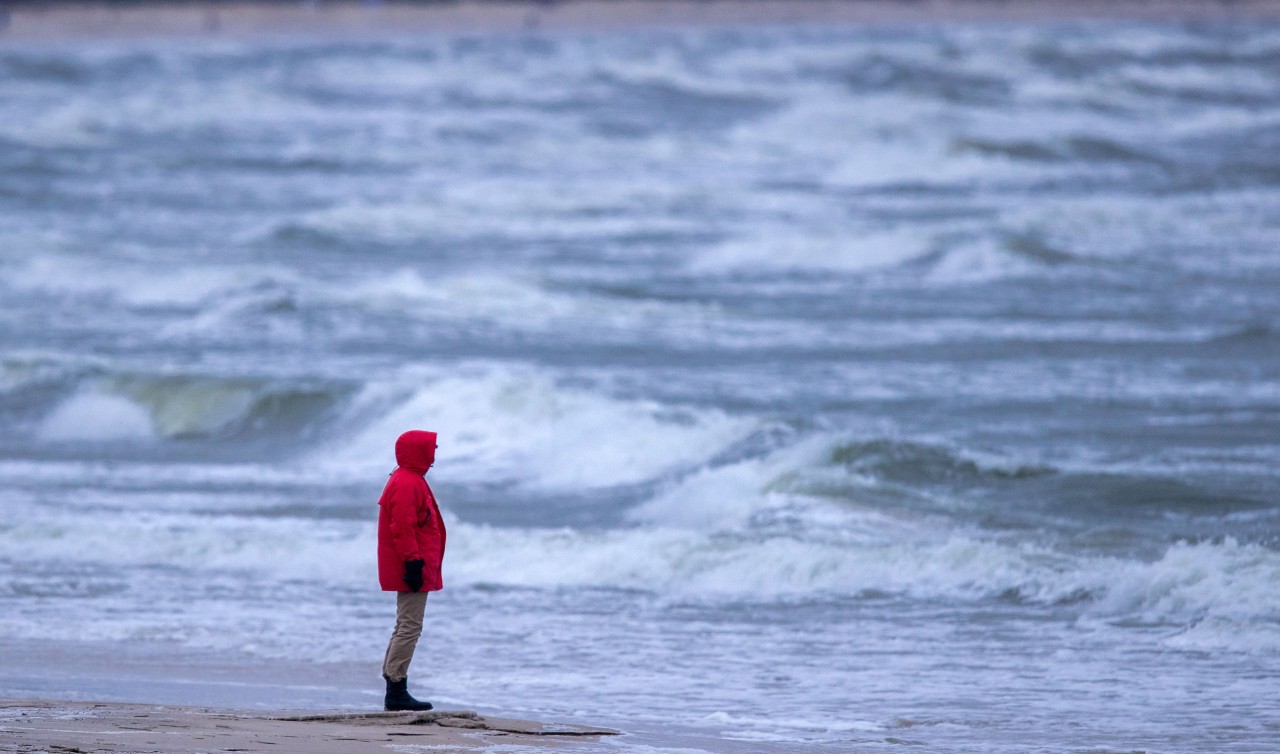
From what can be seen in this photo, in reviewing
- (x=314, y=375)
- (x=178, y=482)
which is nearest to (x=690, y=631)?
(x=178, y=482)

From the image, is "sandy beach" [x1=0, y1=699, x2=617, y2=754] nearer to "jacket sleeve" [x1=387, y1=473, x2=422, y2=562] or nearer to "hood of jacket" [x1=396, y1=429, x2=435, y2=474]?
"jacket sleeve" [x1=387, y1=473, x2=422, y2=562]

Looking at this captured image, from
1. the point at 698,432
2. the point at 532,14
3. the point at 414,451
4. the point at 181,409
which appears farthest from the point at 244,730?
the point at 532,14

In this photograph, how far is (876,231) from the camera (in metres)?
24.7

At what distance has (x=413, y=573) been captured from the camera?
23.0 feet

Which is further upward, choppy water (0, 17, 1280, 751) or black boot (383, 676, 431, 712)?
choppy water (0, 17, 1280, 751)

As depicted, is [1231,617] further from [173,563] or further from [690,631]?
[173,563]

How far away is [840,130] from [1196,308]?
82.9 ft

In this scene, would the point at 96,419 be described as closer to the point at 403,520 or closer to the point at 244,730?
the point at 403,520

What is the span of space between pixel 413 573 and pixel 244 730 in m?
0.90

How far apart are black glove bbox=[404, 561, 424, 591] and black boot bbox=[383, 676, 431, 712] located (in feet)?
1.26

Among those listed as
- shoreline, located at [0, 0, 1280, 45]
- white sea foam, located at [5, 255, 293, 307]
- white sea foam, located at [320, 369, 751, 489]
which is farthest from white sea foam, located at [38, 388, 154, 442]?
shoreline, located at [0, 0, 1280, 45]

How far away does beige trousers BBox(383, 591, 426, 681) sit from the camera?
7109 millimetres

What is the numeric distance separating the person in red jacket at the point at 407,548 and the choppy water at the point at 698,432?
0.74 metres

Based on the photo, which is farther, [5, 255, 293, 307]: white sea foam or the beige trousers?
[5, 255, 293, 307]: white sea foam
